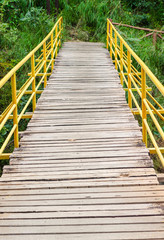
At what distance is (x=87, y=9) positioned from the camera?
468 inches

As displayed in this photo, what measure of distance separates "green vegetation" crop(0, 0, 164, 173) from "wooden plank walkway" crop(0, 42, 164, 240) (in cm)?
297

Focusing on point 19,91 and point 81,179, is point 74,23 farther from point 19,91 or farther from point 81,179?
point 81,179

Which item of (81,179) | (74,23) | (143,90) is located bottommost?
(81,179)

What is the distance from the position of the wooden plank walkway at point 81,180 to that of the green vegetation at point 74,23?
117 inches

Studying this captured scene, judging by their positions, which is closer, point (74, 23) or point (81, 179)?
point (81, 179)

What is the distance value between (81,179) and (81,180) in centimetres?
3

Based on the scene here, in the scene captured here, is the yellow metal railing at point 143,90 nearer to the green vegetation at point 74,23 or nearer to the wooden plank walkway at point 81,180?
the wooden plank walkway at point 81,180

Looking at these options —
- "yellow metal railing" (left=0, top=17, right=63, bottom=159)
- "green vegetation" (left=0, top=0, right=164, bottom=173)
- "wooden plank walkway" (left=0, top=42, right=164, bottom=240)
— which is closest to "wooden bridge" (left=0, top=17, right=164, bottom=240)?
"wooden plank walkway" (left=0, top=42, right=164, bottom=240)

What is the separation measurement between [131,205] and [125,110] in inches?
100

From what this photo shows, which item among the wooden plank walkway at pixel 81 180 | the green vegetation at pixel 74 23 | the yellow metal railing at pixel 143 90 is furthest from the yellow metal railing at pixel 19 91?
the yellow metal railing at pixel 143 90

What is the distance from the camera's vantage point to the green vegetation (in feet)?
27.5

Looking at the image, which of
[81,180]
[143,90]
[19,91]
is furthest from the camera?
[19,91]

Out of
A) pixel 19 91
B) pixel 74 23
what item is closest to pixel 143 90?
pixel 19 91

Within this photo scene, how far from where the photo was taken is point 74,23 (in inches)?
483
